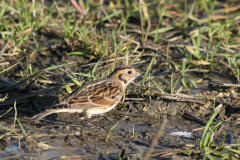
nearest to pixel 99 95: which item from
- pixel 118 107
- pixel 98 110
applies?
pixel 98 110

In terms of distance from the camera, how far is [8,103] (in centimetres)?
634

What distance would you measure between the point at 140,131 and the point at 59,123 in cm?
141

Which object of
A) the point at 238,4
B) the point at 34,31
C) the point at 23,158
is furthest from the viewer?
the point at 238,4

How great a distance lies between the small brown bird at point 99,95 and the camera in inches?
230

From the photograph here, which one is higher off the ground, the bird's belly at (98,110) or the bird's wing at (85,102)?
the bird's wing at (85,102)

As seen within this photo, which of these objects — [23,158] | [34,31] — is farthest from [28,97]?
[34,31]

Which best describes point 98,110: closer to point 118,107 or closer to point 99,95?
point 99,95

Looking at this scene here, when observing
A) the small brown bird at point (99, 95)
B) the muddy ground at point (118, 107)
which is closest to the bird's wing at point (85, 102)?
the small brown bird at point (99, 95)

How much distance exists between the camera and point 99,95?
247 inches

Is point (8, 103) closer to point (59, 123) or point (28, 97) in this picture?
point (28, 97)

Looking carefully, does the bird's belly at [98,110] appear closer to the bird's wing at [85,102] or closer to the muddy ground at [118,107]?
the bird's wing at [85,102]

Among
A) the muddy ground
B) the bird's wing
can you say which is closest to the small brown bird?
the bird's wing

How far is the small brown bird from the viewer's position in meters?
5.85

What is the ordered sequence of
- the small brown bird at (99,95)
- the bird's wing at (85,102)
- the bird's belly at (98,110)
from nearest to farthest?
1. the bird's wing at (85,102)
2. the small brown bird at (99,95)
3. the bird's belly at (98,110)
